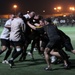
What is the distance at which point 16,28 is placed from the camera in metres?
11.5

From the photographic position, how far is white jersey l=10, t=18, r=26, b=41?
37.6ft

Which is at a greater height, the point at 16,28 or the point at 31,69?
the point at 16,28

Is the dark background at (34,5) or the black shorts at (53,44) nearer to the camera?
the black shorts at (53,44)

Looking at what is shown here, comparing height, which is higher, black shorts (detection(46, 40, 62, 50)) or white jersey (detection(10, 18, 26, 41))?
white jersey (detection(10, 18, 26, 41))

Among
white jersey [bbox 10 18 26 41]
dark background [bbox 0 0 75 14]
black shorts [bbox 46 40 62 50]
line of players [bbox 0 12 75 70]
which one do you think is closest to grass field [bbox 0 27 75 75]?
line of players [bbox 0 12 75 70]

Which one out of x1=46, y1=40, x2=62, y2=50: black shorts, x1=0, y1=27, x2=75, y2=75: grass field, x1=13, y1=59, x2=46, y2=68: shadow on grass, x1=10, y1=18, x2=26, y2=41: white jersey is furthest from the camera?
x1=13, y1=59, x2=46, y2=68: shadow on grass

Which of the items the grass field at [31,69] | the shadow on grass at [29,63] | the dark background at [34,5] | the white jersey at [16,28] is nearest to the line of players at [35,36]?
the white jersey at [16,28]

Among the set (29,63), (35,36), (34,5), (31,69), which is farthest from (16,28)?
(34,5)

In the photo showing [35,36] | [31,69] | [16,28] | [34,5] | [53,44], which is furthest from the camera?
[34,5]

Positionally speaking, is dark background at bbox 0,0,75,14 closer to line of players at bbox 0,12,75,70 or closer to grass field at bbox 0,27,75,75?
line of players at bbox 0,12,75,70

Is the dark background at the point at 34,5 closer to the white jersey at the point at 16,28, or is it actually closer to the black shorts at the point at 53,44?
the white jersey at the point at 16,28

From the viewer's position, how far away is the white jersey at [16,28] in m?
11.4

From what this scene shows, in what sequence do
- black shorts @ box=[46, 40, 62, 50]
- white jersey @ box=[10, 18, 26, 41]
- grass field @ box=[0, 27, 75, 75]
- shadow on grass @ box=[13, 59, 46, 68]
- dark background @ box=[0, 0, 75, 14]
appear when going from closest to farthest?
grass field @ box=[0, 27, 75, 75] → black shorts @ box=[46, 40, 62, 50] → white jersey @ box=[10, 18, 26, 41] → shadow on grass @ box=[13, 59, 46, 68] → dark background @ box=[0, 0, 75, 14]

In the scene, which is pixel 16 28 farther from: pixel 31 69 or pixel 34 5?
pixel 34 5
